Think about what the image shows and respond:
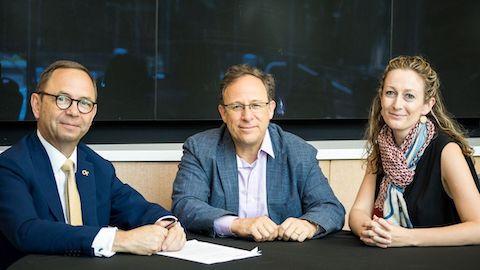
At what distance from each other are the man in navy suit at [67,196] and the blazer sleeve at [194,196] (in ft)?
0.28

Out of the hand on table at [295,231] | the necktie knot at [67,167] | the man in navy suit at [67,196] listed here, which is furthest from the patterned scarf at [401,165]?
the necktie knot at [67,167]

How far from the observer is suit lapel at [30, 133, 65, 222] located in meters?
2.37

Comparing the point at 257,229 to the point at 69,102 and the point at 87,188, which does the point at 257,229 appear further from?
the point at 69,102

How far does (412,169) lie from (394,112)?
0.19 m

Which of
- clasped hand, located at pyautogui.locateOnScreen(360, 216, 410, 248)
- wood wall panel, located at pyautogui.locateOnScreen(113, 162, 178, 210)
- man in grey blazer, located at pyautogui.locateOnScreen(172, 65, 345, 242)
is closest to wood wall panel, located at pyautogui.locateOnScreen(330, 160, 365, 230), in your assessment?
wood wall panel, located at pyautogui.locateOnScreen(113, 162, 178, 210)

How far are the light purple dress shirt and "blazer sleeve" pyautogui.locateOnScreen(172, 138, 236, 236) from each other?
12cm

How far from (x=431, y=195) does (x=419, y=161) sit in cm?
12

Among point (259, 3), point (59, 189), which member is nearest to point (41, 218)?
point (59, 189)

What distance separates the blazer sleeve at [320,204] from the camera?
2.55 m

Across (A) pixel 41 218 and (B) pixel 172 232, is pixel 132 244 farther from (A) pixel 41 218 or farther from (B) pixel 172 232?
(A) pixel 41 218

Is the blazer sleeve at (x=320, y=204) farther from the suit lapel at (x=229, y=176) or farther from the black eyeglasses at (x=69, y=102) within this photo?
the black eyeglasses at (x=69, y=102)

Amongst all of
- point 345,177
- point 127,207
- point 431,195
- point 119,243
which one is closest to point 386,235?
point 431,195

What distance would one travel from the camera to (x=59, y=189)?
2451 mm

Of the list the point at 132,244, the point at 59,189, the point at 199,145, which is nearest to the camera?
the point at 132,244
